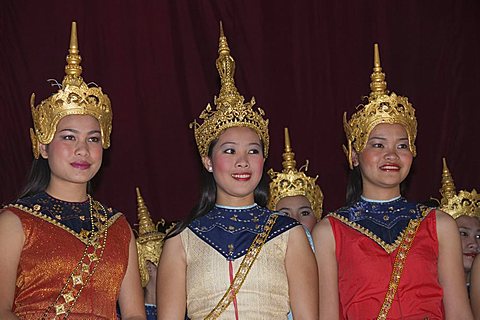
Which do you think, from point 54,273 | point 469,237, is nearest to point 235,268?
point 54,273

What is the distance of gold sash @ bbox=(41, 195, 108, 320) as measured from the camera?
3.72 metres

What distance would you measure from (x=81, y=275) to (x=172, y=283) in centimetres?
37

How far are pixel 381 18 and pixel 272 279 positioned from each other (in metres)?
2.72

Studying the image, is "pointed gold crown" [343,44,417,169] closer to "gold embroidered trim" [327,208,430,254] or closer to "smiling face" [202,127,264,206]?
"gold embroidered trim" [327,208,430,254]

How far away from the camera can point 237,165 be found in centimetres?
402

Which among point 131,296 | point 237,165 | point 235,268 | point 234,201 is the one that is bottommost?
point 131,296

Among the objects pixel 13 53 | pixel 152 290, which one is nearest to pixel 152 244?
pixel 152 290

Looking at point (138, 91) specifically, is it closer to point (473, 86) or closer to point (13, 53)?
point (13, 53)

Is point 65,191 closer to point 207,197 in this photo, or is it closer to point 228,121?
point 207,197

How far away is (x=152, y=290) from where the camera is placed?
4.89 meters

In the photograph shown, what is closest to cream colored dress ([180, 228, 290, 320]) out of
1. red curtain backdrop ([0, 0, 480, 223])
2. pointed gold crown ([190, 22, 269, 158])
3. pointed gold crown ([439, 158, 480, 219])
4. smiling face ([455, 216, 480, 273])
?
pointed gold crown ([190, 22, 269, 158])

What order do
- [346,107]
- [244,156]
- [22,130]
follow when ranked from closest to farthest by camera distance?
[244,156], [22,130], [346,107]

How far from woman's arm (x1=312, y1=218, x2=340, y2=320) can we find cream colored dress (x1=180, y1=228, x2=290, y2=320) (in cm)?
21

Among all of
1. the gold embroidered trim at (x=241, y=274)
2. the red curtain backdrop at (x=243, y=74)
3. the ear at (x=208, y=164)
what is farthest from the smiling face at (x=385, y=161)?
the red curtain backdrop at (x=243, y=74)
